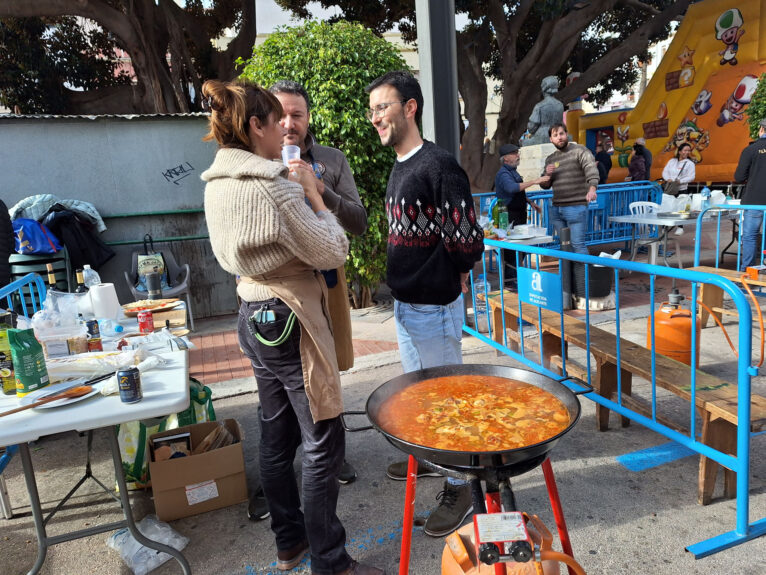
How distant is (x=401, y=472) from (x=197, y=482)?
1.21m

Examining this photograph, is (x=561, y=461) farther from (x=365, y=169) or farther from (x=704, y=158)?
(x=704, y=158)

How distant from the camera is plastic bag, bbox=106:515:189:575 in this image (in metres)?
2.63

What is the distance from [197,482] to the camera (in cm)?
302

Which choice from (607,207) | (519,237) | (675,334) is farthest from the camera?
(607,207)

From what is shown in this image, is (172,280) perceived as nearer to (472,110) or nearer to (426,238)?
(426,238)

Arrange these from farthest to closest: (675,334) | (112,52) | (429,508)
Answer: (112,52)
(675,334)
(429,508)

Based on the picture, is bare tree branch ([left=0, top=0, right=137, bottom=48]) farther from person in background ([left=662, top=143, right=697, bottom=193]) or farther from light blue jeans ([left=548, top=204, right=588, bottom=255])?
person in background ([left=662, top=143, right=697, bottom=193])

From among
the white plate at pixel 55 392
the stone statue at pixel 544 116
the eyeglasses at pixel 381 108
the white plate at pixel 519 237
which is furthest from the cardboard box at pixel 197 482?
the stone statue at pixel 544 116

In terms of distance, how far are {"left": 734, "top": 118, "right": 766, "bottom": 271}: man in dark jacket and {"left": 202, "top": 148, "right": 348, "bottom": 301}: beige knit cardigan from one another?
7.01 m

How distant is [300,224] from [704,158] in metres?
19.1

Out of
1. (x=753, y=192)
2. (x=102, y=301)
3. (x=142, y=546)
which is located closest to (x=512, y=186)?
(x=753, y=192)

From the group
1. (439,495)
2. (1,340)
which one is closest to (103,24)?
(1,340)

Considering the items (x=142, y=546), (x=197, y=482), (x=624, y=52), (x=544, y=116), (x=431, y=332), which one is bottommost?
(x=142, y=546)

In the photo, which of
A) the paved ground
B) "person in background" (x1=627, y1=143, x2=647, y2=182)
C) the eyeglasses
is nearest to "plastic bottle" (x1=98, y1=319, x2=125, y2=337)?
the paved ground
